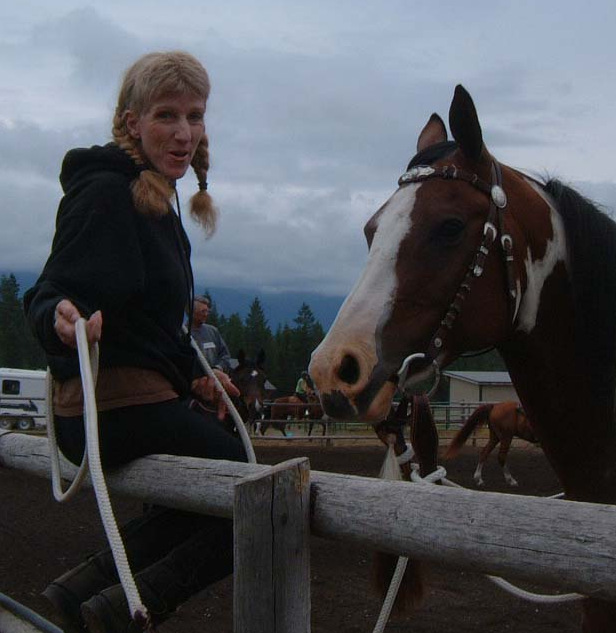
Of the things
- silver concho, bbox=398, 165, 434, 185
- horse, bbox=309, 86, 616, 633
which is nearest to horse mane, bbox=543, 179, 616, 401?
horse, bbox=309, 86, 616, 633

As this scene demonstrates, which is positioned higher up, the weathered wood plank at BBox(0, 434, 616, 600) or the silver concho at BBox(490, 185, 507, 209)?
the silver concho at BBox(490, 185, 507, 209)

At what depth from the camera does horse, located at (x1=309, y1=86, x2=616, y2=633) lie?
89.0 inches

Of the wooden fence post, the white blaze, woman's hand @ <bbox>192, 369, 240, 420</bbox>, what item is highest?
the white blaze

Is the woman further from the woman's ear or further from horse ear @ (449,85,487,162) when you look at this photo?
horse ear @ (449,85,487,162)

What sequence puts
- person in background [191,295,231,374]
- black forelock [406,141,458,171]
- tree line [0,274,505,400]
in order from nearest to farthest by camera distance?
black forelock [406,141,458,171], person in background [191,295,231,374], tree line [0,274,505,400]

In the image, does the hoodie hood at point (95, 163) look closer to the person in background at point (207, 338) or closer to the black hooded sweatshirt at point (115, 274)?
the black hooded sweatshirt at point (115, 274)

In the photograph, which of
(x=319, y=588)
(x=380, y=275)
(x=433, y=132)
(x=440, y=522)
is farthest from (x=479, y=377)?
(x=440, y=522)

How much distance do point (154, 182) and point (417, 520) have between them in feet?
3.83

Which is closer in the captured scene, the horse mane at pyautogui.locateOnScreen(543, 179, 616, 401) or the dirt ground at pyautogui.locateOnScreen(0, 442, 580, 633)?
the horse mane at pyautogui.locateOnScreen(543, 179, 616, 401)

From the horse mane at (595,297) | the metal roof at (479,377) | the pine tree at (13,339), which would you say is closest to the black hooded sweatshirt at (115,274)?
the horse mane at (595,297)

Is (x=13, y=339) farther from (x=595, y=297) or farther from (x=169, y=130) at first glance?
(x=595, y=297)

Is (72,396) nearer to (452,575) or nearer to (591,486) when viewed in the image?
(591,486)

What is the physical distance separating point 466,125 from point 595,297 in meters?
0.67

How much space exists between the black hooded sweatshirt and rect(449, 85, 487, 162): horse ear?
900 millimetres
